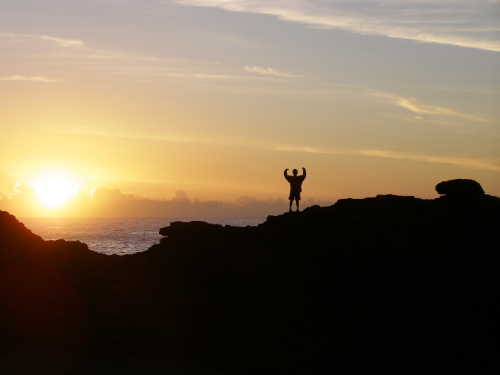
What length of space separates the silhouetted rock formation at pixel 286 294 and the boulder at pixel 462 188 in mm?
412

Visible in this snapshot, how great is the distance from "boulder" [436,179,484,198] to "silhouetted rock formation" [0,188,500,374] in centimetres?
41

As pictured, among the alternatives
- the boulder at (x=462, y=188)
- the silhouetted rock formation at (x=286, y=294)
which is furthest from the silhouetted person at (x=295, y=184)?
the boulder at (x=462, y=188)

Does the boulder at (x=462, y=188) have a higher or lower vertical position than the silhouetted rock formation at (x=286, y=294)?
higher

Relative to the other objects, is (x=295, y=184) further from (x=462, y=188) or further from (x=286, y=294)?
(x=462, y=188)

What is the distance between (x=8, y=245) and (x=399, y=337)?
1526cm

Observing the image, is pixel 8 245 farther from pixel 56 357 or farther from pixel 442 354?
pixel 442 354

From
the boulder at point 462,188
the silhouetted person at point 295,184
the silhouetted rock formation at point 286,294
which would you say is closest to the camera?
the silhouetted rock formation at point 286,294

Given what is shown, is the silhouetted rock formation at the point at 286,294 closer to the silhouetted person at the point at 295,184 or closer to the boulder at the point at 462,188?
the boulder at the point at 462,188

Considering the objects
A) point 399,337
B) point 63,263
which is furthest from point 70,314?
point 399,337

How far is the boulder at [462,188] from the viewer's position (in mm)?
20562

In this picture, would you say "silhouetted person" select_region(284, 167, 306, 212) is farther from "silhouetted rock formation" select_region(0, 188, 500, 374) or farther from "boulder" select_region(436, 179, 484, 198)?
"boulder" select_region(436, 179, 484, 198)

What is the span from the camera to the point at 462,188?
67.7 feet

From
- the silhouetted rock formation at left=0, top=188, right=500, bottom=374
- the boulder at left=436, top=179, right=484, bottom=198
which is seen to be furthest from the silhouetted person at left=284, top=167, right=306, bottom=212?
the boulder at left=436, top=179, right=484, bottom=198

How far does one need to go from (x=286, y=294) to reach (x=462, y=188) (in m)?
9.48
